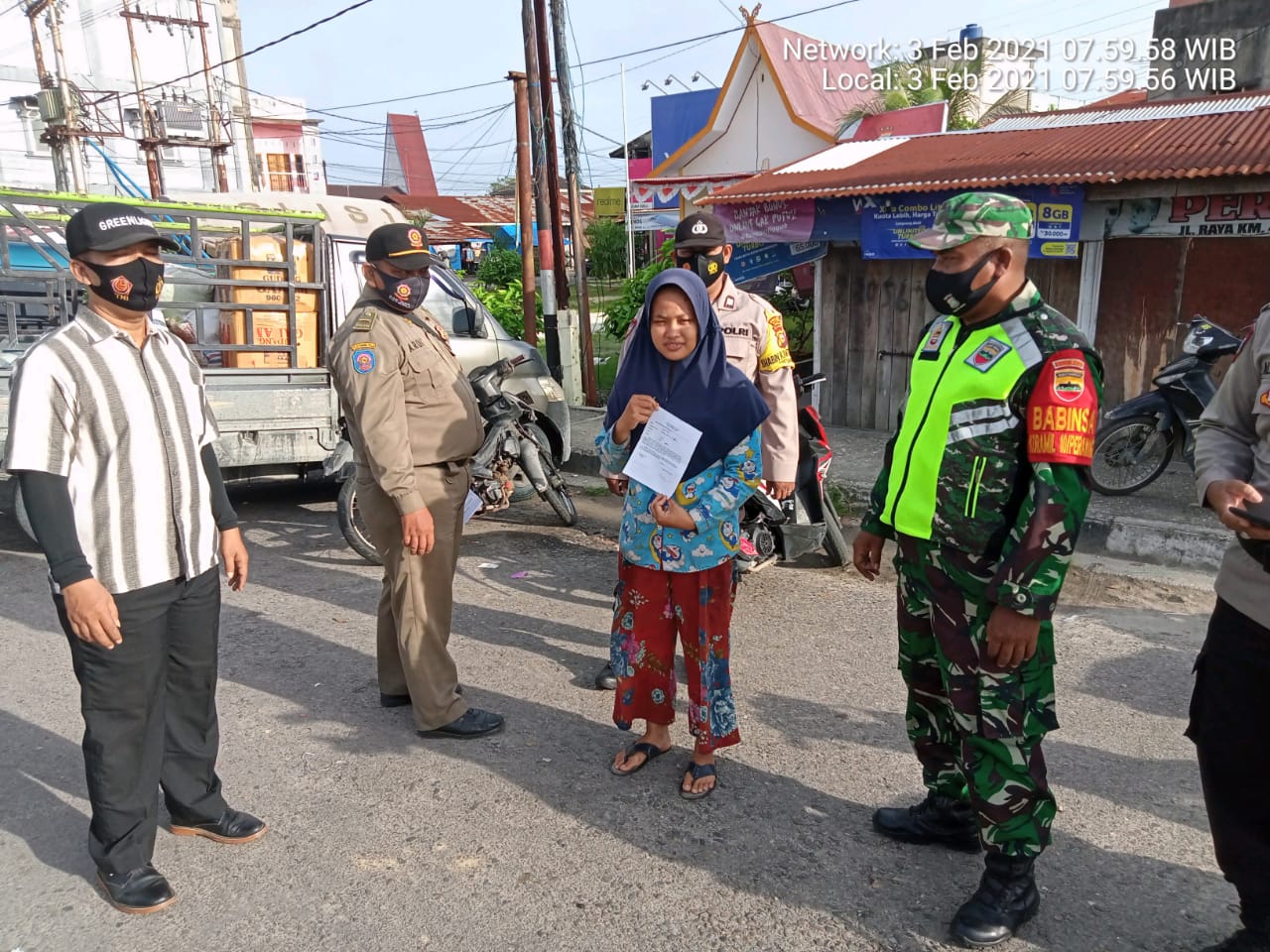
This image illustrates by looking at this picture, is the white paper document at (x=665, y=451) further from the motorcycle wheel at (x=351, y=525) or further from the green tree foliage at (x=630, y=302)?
the green tree foliage at (x=630, y=302)

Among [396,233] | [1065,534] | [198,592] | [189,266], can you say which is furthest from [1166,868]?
[189,266]

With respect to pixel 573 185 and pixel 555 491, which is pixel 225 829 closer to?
pixel 555 491

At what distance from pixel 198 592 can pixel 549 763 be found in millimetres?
1335

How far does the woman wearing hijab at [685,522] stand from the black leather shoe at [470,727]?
22.3 inches

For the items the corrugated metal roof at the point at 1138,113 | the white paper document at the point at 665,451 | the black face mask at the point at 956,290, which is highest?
the corrugated metal roof at the point at 1138,113

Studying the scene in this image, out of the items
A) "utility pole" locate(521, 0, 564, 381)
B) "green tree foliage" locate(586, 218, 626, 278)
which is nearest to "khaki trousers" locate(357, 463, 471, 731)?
"utility pole" locate(521, 0, 564, 381)

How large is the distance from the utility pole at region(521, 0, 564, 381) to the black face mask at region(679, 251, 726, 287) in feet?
19.9

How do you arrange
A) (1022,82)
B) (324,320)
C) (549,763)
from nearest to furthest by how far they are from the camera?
(549,763) → (324,320) → (1022,82)

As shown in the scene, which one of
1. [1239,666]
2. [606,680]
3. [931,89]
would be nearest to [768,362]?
[606,680]

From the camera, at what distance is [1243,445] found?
87.7 inches

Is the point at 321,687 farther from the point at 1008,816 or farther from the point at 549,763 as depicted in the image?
the point at 1008,816

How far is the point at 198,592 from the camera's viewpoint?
2734 mm

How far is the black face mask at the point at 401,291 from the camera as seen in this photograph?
11.2 ft

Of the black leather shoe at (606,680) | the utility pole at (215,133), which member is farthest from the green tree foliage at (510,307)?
the utility pole at (215,133)
